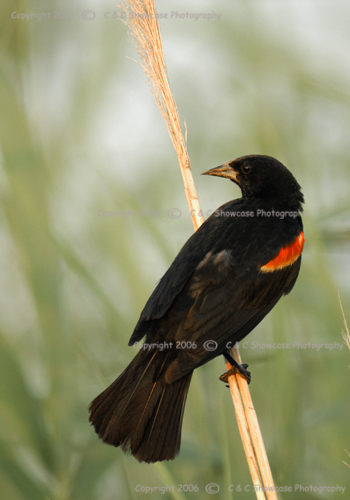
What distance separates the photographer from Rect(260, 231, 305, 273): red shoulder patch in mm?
1808

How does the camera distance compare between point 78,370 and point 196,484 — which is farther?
point 78,370

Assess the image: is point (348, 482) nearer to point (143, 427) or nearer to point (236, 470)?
point (236, 470)

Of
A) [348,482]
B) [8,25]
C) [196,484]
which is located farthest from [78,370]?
[8,25]

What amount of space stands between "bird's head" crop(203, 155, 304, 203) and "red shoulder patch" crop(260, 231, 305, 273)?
0.78 feet

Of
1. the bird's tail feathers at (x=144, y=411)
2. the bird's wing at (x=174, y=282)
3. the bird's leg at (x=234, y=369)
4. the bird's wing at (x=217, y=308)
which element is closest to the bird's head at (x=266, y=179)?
the bird's wing at (x=174, y=282)

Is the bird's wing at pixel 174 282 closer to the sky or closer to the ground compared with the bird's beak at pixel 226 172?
closer to the ground

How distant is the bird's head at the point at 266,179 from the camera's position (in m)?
2.06

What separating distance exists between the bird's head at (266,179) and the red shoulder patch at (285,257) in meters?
0.24

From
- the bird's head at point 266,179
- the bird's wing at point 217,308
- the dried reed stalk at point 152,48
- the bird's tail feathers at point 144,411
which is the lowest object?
the bird's tail feathers at point 144,411

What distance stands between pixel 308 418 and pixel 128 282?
39.7 inches

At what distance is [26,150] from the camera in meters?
2.23

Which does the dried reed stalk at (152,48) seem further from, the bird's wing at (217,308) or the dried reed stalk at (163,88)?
the bird's wing at (217,308)

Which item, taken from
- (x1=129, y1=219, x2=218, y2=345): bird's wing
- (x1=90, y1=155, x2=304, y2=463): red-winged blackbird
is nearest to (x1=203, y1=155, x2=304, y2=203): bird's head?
(x1=90, y1=155, x2=304, y2=463): red-winged blackbird

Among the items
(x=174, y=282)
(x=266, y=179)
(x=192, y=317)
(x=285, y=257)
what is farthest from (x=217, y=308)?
(x=266, y=179)
